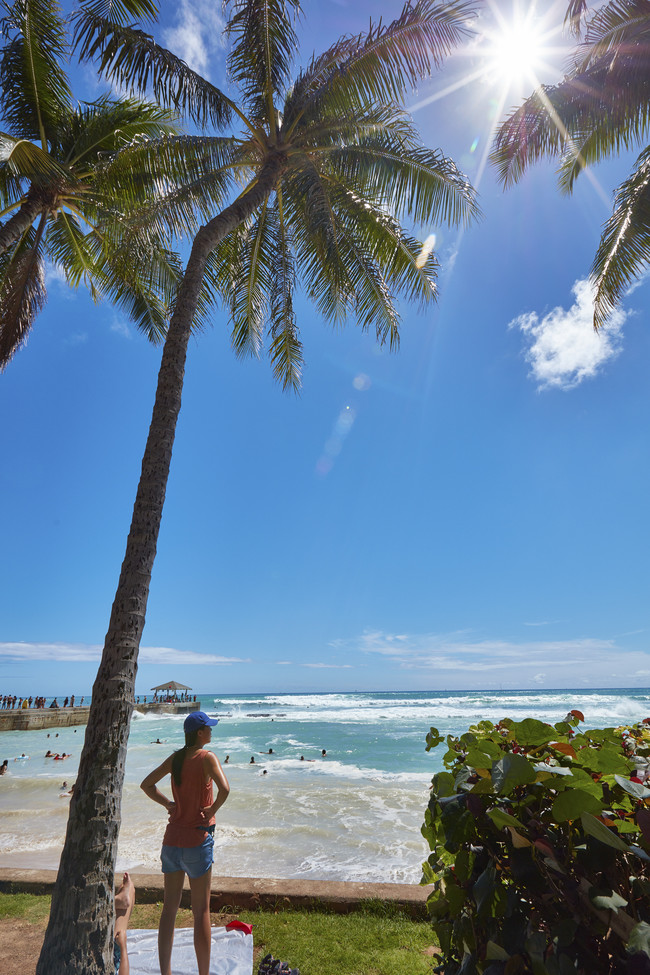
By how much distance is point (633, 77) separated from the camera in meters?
8.27

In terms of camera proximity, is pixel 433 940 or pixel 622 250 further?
pixel 622 250

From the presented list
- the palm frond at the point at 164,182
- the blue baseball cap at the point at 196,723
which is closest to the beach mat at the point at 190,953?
the blue baseball cap at the point at 196,723

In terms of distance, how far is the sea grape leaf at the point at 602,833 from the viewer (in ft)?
3.12

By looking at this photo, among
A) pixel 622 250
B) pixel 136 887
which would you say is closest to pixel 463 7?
pixel 622 250

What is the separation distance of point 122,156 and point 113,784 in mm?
7341

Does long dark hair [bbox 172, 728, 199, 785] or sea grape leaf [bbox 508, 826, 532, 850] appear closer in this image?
sea grape leaf [bbox 508, 826, 532, 850]

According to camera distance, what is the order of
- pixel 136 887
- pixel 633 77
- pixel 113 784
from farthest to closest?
1. pixel 633 77
2. pixel 136 887
3. pixel 113 784

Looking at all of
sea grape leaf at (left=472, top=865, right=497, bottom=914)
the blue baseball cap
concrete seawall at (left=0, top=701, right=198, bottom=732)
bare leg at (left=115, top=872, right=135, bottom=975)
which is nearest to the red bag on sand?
bare leg at (left=115, top=872, right=135, bottom=975)

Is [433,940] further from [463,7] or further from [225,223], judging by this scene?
[463,7]

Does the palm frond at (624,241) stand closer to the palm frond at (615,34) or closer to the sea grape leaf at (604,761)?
the palm frond at (615,34)

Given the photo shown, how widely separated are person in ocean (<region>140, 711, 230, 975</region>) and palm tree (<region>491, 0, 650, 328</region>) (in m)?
10.1

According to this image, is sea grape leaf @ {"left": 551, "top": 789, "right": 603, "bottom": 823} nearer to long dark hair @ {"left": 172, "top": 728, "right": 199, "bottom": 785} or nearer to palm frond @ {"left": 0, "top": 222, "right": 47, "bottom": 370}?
long dark hair @ {"left": 172, "top": 728, "right": 199, "bottom": 785}

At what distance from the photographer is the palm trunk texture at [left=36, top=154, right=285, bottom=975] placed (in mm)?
3152

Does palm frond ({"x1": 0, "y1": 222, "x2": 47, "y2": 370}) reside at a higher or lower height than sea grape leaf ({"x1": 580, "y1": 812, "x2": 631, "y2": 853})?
higher
